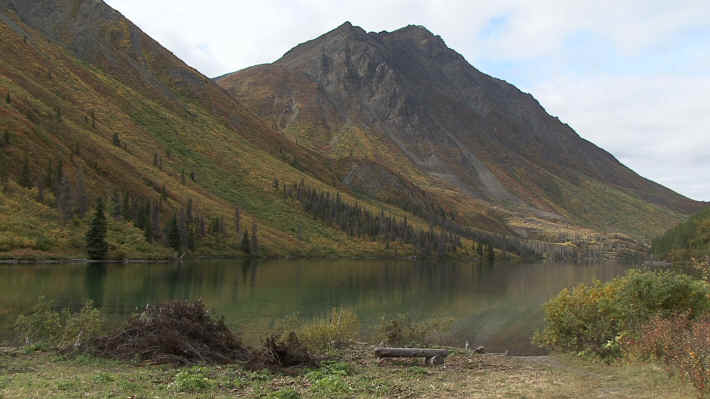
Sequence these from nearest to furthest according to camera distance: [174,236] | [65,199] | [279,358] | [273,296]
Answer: [279,358], [273,296], [65,199], [174,236]

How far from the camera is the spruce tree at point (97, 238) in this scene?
79750 mm

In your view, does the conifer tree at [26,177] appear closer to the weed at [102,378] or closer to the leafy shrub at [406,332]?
the leafy shrub at [406,332]

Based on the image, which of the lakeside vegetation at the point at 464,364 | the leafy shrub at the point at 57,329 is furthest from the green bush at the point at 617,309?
the leafy shrub at the point at 57,329

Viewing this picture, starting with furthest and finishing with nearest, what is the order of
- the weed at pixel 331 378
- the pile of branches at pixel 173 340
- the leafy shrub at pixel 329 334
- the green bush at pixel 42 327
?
the leafy shrub at pixel 329 334 → the green bush at pixel 42 327 → the pile of branches at pixel 173 340 → the weed at pixel 331 378

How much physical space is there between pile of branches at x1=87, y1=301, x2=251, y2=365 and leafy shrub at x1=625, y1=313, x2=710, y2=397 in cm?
1445

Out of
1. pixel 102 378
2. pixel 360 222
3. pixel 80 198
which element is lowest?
pixel 102 378

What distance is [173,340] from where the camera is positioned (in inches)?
808

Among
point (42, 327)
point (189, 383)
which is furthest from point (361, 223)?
point (189, 383)

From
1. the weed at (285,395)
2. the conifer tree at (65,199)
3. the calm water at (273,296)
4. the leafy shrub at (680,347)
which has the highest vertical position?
the conifer tree at (65,199)

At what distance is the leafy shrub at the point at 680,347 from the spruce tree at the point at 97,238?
75.2 metres

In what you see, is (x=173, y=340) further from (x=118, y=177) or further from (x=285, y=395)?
(x=118, y=177)

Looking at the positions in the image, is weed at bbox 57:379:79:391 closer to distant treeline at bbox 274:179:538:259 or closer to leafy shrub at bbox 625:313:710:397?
leafy shrub at bbox 625:313:710:397

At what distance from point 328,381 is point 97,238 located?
242 feet

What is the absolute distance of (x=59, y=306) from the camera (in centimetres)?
3862
